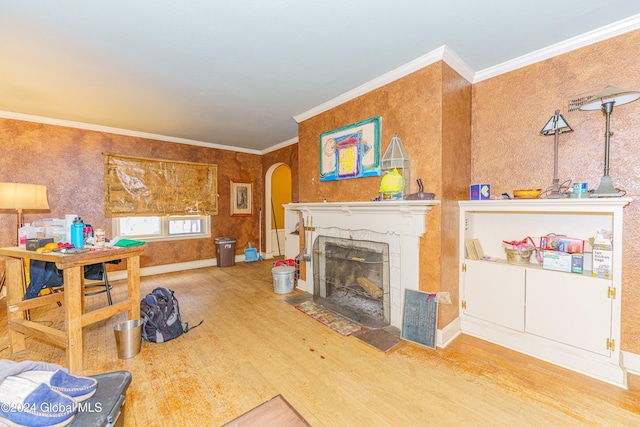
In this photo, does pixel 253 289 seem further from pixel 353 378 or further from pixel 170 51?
pixel 170 51

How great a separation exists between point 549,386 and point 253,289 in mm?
3488

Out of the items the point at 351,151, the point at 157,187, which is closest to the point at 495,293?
the point at 351,151

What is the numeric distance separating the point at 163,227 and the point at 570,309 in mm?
5969

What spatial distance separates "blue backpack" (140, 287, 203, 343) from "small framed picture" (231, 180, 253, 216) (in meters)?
3.48

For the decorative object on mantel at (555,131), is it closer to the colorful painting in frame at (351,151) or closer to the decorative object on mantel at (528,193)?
the decorative object on mantel at (528,193)

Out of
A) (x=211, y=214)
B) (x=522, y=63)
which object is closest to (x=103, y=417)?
(x=522, y=63)

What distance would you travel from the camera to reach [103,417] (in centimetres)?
110

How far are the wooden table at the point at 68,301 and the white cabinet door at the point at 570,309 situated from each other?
3.58m

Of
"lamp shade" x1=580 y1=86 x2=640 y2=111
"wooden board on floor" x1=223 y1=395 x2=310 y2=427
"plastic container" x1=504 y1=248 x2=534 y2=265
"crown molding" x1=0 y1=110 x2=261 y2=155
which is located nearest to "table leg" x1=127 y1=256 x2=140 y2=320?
"wooden board on floor" x1=223 y1=395 x2=310 y2=427

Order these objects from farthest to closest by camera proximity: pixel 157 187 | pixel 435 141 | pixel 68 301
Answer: pixel 157 187, pixel 435 141, pixel 68 301

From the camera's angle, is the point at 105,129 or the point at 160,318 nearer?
the point at 160,318

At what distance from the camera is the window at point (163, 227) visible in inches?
186

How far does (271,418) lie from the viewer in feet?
3.74

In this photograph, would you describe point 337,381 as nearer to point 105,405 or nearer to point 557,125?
point 105,405
